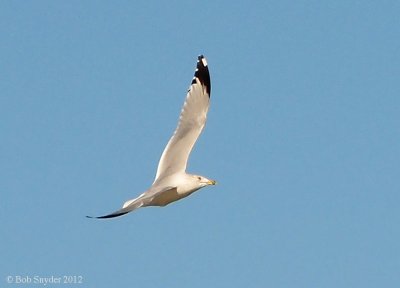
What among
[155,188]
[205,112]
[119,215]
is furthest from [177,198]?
[119,215]

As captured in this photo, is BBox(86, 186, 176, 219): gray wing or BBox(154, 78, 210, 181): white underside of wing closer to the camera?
BBox(86, 186, 176, 219): gray wing

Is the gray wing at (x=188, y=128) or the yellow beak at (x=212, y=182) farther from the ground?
the gray wing at (x=188, y=128)

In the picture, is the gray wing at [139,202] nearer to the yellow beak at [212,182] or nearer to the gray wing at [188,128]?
the yellow beak at [212,182]

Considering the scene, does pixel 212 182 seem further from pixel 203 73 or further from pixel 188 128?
pixel 203 73

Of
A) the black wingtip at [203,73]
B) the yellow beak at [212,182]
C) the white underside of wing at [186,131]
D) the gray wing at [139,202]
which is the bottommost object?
the gray wing at [139,202]

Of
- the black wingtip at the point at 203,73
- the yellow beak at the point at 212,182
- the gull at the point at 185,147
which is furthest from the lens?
the black wingtip at the point at 203,73

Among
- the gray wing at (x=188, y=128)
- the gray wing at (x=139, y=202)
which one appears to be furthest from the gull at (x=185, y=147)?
the gray wing at (x=139, y=202)

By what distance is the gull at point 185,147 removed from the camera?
2156 cm

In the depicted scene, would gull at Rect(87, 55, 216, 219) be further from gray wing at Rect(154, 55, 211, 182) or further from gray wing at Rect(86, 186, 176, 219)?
gray wing at Rect(86, 186, 176, 219)

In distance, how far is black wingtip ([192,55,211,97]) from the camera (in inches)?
930

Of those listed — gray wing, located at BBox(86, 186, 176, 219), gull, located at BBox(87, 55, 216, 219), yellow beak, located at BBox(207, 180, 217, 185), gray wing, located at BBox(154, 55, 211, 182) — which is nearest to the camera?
gray wing, located at BBox(86, 186, 176, 219)

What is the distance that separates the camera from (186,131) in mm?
23219

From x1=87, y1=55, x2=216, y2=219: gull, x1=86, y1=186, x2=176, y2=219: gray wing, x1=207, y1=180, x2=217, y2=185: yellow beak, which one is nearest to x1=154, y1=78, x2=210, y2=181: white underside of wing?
x1=87, y1=55, x2=216, y2=219: gull

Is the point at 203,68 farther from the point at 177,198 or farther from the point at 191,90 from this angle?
the point at 177,198
